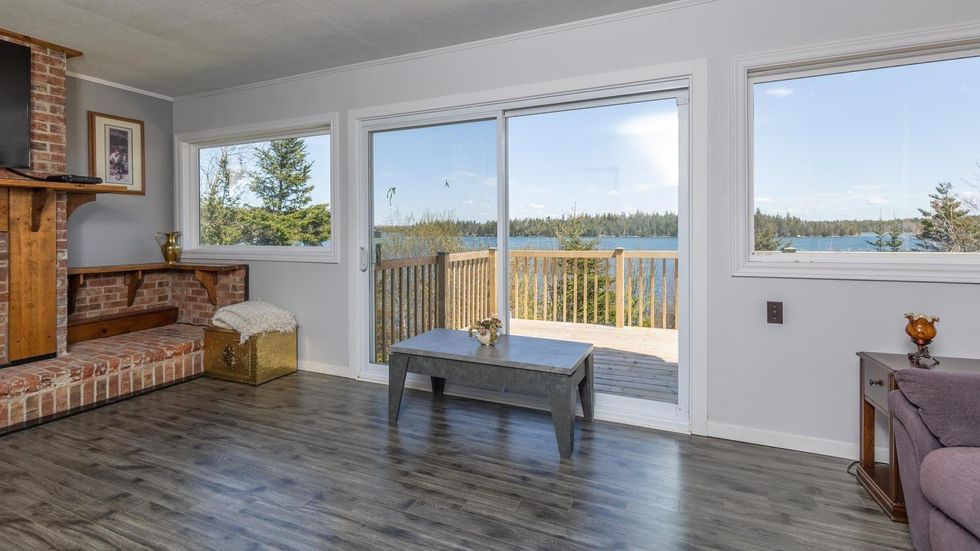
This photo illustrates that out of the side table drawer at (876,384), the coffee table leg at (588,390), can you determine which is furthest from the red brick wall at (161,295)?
the side table drawer at (876,384)

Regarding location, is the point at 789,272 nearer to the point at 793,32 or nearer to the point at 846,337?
the point at 846,337

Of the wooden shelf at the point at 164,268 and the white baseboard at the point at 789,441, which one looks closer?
the white baseboard at the point at 789,441

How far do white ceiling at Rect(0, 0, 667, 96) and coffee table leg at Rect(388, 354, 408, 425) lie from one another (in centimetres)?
203

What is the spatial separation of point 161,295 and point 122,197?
0.93 metres

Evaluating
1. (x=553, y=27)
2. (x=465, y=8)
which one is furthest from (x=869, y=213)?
(x=465, y=8)

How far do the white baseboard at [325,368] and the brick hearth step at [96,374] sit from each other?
0.77m

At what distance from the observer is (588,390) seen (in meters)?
2.98

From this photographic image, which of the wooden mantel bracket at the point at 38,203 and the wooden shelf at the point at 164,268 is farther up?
the wooden mantel bracket at the point at 38,203

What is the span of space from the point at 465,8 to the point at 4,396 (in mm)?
3391

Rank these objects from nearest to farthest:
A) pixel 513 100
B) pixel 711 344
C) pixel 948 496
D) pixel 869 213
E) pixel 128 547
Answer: pixel 948 496 → pixel 128 547 → pixel 869 213 → pixel 711 344 → pixel 513 100

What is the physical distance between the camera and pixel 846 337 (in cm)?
251

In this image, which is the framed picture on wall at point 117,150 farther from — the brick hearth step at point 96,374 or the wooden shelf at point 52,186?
the brick hearth step at point 96,374

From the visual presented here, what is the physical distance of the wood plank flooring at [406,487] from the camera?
1848 mm

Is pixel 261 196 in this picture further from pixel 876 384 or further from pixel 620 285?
pixel 876 384
